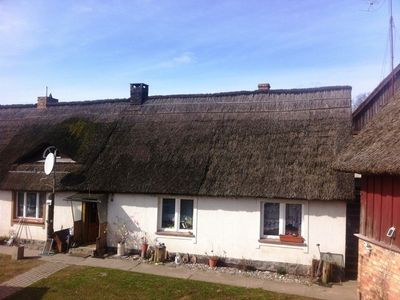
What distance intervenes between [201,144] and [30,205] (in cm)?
784

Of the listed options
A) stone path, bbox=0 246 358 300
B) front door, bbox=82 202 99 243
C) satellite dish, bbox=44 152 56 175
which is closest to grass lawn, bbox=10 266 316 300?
stone path, bbox=0 246 358 300

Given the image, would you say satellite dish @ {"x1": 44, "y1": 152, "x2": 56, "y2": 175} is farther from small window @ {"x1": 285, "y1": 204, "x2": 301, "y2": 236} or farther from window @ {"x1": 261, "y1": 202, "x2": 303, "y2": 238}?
small window @ {"x1": 285, "y1": 204, "x2": 301, "y2": 236}

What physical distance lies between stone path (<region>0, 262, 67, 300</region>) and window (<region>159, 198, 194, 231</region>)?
3798 mm

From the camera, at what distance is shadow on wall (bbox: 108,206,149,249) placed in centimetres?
1567

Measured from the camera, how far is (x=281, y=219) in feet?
46.1

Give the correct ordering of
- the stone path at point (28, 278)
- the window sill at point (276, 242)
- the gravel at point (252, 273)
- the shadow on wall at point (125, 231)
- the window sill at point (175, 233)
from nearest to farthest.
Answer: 1. the stone path at point (28, 278)
2. the gravel at point (252, 273)
3. the window sill at point (276, 242)
4. the window sill at point (175, 233)
5. the shadow on wall at point (125, 231)

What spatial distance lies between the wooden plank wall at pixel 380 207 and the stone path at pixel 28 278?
968 cm

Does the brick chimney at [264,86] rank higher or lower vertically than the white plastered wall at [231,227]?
higher

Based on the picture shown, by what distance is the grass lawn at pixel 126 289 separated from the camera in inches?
451

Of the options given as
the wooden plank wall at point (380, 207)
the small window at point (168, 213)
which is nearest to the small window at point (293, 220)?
the wooden plank wall at point (380, 207)

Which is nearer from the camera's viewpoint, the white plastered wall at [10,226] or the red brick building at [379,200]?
the red brick building at [379,200]

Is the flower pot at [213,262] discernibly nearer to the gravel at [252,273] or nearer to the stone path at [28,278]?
the gravel at [252,273]

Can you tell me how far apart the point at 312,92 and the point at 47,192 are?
37.9ft

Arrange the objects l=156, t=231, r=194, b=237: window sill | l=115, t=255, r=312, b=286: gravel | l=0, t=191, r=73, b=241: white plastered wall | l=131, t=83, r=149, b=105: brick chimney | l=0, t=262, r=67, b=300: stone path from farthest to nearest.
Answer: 1. l=131, t=83, r=149, b=105: brick chimney
2. l=0, t=191, r=73, b=241: white plastered wall
3. l=156, t=231, r=194, b=237: window sill
4. l=115, t=255, r=312, b=286: gravel
5. l=0, t=262, r=67, b=300: stone path
